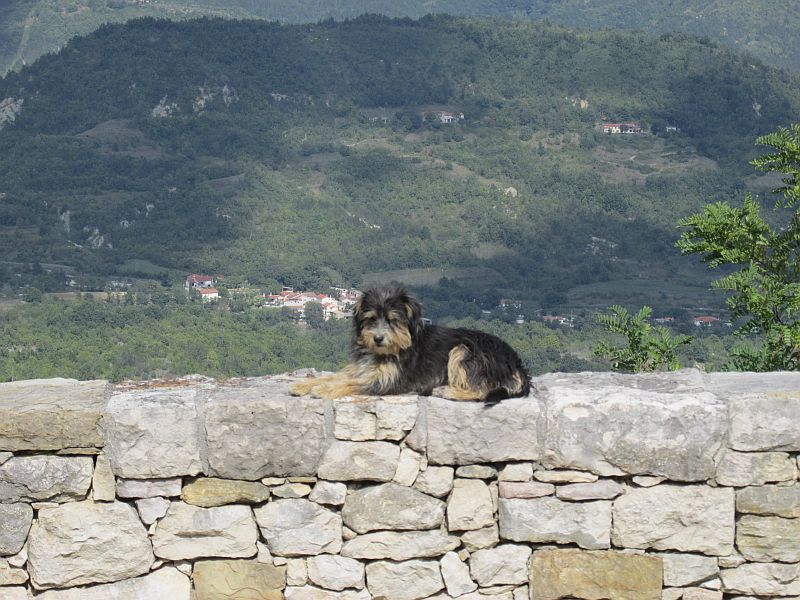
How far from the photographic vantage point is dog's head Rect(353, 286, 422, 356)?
19.0ft

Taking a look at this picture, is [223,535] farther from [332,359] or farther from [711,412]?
[332,359]

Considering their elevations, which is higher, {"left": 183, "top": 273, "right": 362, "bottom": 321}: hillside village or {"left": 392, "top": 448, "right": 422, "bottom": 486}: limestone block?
{"left": 392, "top": 448, "right": 422, "bottom": 486}: limestone block

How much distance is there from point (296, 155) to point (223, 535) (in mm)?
89070

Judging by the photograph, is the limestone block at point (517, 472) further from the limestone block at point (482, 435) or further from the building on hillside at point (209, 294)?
the building on hillside at point (209, 294)

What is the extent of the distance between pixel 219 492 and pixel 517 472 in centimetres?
131

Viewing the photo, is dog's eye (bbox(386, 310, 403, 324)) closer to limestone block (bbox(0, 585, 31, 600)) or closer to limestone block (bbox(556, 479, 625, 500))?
limestone block (bbox(556, 479, 625, 500))

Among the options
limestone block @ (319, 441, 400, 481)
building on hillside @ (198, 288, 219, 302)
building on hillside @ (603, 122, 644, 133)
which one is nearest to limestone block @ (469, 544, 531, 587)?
limestone block @ (319, 441, 400, 481)

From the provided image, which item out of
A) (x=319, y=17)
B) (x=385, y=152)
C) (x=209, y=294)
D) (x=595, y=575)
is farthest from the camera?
(x=319, y=17)

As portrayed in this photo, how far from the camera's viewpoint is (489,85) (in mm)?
108375

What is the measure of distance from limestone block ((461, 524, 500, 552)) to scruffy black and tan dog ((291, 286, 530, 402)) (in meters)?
0.59

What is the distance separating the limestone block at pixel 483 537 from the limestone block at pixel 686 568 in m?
0.73

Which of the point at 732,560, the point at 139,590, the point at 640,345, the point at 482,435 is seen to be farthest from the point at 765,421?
the point at 640,345

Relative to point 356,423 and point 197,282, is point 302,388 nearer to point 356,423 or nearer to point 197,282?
point 356,423

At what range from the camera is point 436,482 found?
5398 millimetres
